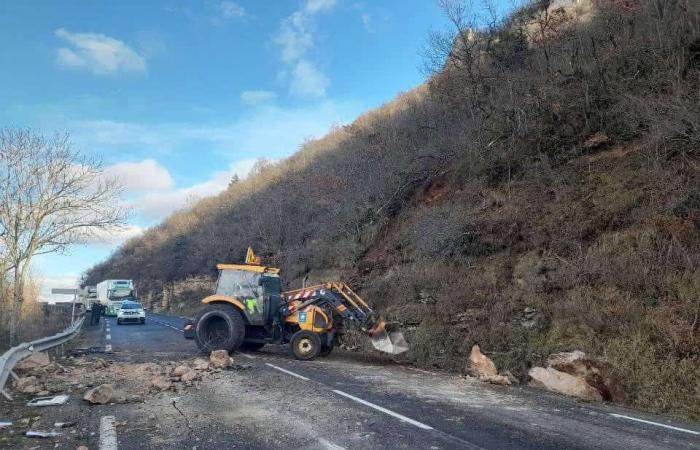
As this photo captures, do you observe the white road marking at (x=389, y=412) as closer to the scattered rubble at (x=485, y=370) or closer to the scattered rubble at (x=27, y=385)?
the scattered rubble at (x=485, y=370)

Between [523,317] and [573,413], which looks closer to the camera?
[573,413]

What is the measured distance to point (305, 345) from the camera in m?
13.8

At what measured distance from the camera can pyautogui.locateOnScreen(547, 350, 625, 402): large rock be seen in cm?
916

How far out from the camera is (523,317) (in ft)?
40.2

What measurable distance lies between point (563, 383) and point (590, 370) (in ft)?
1.80

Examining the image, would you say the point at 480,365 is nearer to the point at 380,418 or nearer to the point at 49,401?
the point at 380,418

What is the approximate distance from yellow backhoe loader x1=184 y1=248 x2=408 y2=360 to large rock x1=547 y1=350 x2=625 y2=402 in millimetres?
4814

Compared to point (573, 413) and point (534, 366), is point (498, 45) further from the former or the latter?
point (573, 413)

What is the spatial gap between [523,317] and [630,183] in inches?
200

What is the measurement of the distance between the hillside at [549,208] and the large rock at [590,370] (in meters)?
0.18

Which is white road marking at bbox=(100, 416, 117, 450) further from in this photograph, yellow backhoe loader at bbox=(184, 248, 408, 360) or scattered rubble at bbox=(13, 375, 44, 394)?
yellow backhoe loader at bbox=(184, 248, 408, 360)

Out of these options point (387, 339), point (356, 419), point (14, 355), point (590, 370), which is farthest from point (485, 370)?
point (14, 355)

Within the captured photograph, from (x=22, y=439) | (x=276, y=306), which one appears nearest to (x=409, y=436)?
(x=22, y=439)

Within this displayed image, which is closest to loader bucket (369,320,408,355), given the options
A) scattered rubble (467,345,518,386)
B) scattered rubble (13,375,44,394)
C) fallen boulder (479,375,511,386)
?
scattered rubble (467,345,518,386)
